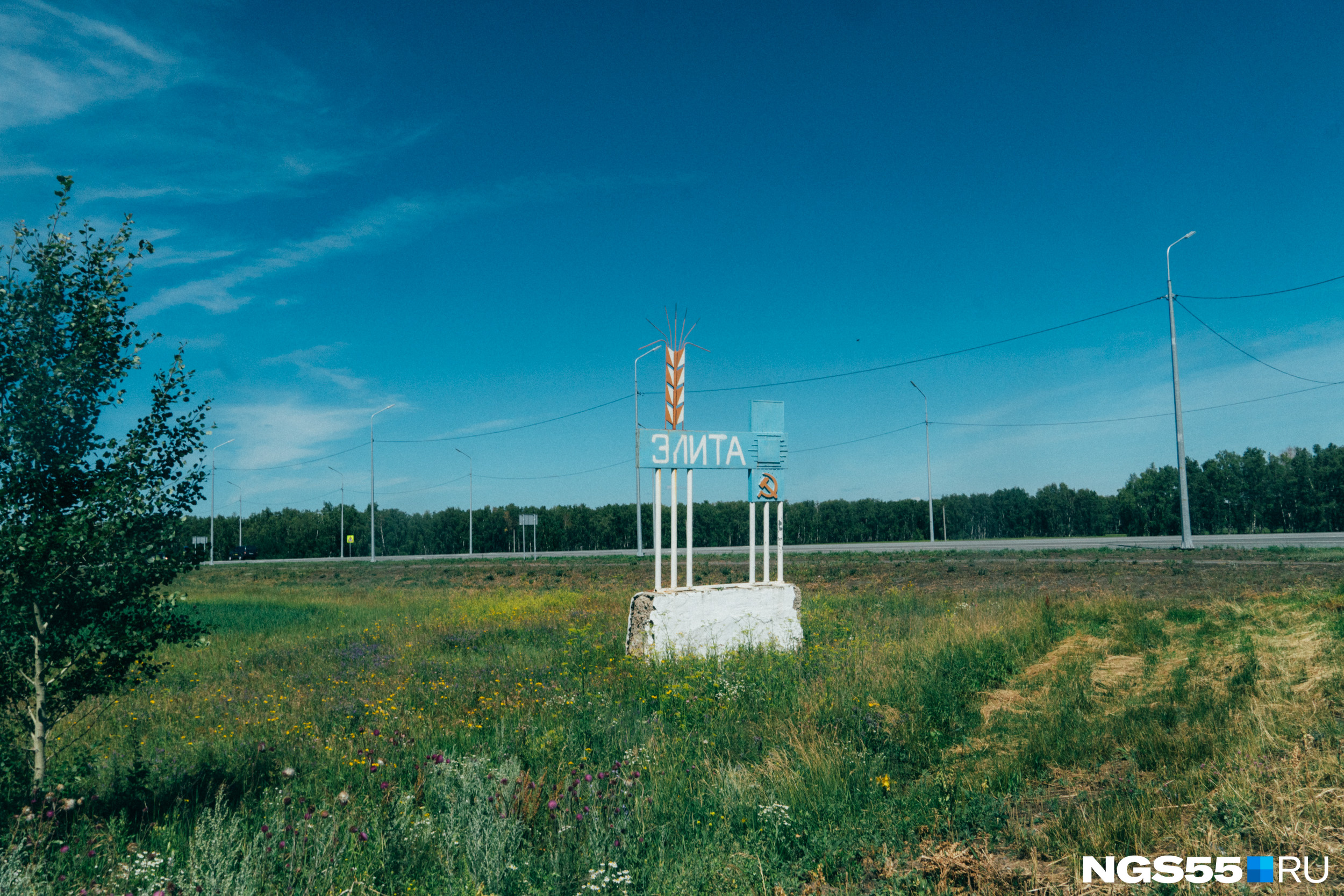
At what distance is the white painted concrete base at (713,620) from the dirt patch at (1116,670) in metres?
4.61

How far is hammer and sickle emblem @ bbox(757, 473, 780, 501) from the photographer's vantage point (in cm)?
1292

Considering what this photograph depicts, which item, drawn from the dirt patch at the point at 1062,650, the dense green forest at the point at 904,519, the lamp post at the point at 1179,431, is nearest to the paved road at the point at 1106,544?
the lamp post at the point at 1179,431

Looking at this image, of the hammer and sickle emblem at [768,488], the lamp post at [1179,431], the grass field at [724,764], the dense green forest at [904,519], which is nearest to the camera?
the grass field at [724,764]

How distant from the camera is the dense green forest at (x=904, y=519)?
78.1 meters

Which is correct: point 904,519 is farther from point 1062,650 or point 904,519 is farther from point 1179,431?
point 1062,650

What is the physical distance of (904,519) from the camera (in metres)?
90.4

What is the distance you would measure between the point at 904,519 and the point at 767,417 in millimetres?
82982

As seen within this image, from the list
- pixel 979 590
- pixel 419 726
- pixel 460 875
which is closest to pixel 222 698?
pixel 419 726

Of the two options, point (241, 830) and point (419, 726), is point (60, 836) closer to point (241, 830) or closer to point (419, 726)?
point (241, 830)

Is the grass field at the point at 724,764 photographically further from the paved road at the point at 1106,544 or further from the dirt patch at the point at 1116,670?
the paved road at the point at 1106,544

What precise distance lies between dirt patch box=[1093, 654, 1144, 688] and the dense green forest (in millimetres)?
69634

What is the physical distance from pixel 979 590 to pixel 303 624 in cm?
1876

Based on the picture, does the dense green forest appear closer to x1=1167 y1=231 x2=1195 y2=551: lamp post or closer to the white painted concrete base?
x1=1167 y1=231 x2=1195 y2=551: lamp post

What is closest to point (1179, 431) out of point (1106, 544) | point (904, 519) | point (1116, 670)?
point (1106, 544)
